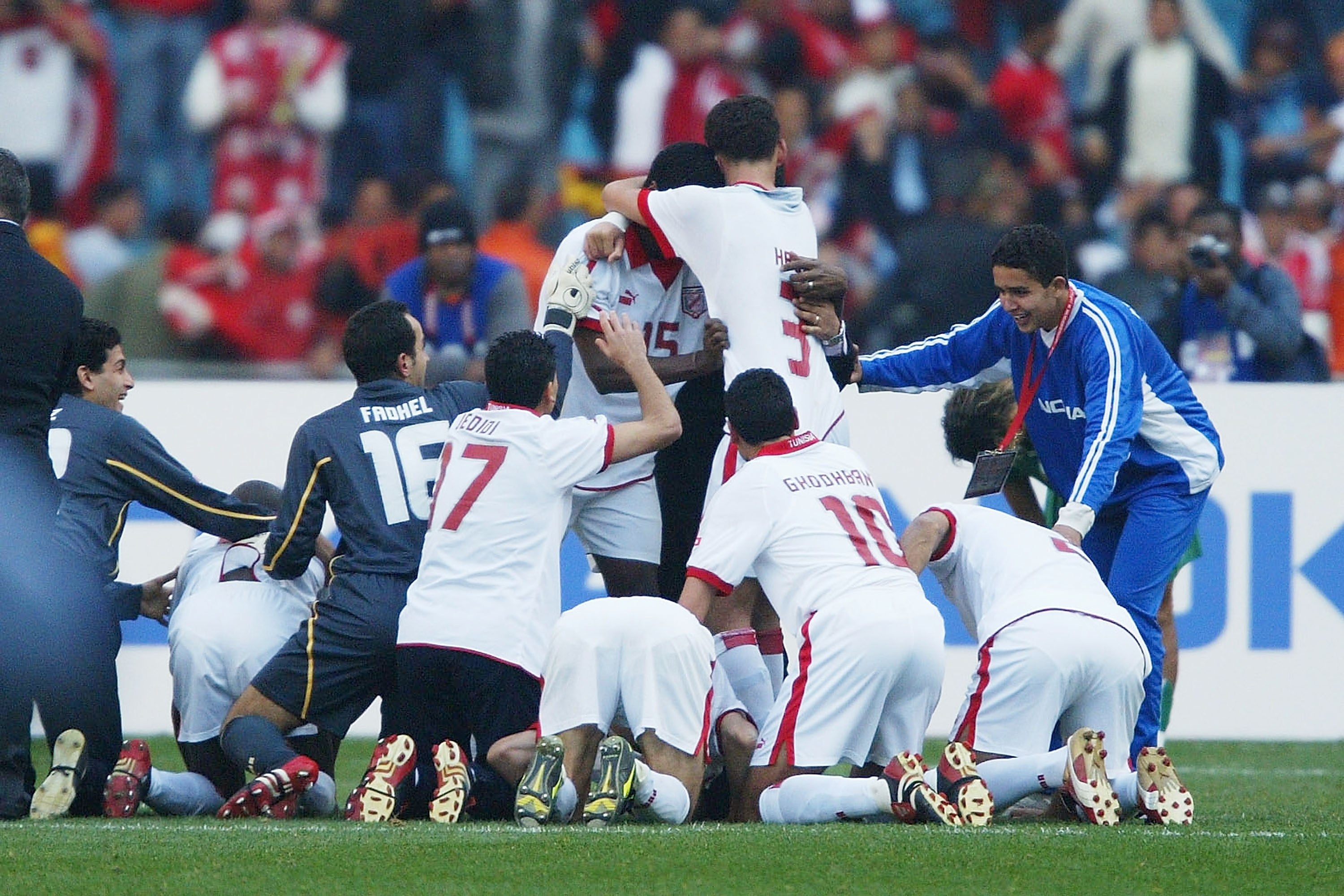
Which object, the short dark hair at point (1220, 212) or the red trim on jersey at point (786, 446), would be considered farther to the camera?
the short dark hair at point (1220, 212)

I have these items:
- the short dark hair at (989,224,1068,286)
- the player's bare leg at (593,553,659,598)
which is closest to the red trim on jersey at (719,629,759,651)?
the player's bare leg at (593,553,659,598)

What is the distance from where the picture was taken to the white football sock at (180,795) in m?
6.04

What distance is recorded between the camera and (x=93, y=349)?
6.72 metres

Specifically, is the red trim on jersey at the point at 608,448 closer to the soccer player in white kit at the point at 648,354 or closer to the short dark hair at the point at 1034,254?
the soccer player in white kit at the point at 648,354

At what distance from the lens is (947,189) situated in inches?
Answer: 480

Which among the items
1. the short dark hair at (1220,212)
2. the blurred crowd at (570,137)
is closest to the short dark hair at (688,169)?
the short dark hair at (1220,212)

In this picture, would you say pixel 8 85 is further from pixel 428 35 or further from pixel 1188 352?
pixel 1188 352

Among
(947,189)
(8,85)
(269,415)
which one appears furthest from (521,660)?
(8,85)

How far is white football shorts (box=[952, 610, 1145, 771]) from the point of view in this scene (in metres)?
5.62

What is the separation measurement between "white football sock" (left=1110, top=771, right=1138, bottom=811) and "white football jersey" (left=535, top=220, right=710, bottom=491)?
1920 mm

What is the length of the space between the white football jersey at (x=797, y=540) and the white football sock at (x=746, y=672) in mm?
532

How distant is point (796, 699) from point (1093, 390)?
→ 59.1 inches

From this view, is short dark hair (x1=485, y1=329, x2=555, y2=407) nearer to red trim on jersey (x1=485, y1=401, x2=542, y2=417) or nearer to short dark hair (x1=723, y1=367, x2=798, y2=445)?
red trim on jersey (x1=485, y1=401, x2=542, y2=417)

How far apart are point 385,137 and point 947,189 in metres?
3.59
